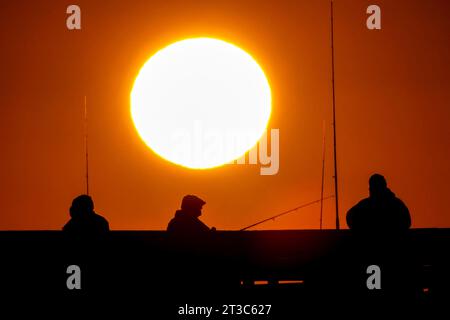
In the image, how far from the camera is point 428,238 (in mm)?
7254

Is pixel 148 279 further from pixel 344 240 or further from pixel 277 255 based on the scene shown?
pixel 344 240

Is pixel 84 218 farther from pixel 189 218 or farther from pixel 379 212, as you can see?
pixel 379 212

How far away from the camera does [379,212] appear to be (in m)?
8.57

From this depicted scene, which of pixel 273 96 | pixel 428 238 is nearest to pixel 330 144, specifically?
pixel 273 96

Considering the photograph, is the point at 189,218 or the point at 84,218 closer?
the point at 84,218

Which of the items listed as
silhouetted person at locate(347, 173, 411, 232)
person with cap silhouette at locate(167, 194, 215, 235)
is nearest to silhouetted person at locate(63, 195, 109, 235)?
person with cap silhouette at locate(167, 194, 215, 235)

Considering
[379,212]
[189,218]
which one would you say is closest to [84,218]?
[189,218]

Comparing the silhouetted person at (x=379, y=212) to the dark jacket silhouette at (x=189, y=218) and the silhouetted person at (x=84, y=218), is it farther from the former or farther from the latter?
the silhouetted person at (x=84, y=218)

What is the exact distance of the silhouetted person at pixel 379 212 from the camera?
27.7ft

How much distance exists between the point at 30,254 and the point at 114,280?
66 cm

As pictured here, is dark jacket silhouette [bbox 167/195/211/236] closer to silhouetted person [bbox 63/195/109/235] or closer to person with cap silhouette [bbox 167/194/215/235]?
person with cap silhouette [bbox 167/194/215/235]

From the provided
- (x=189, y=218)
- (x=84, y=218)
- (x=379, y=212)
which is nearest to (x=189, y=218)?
(x=189, y=218)

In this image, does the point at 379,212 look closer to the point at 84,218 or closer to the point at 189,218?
the point at 189,218

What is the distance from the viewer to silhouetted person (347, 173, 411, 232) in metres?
8.45
